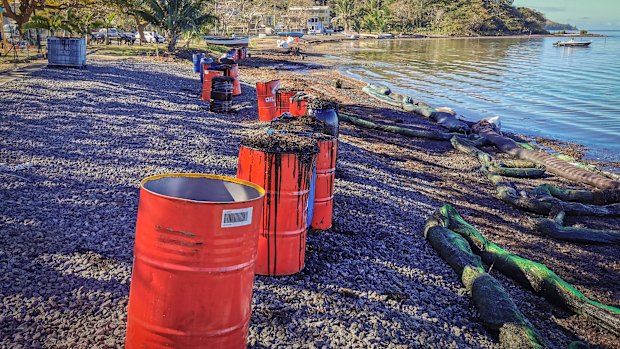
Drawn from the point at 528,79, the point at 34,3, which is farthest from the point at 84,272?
the point at 528,79

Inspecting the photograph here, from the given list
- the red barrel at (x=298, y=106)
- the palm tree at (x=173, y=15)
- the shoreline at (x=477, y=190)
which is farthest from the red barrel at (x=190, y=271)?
the palm tree at (x=173, y=15)

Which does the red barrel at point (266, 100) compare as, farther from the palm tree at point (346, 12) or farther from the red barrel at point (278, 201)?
the palm tree at point (346, 12)

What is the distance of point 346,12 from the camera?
115938 mm

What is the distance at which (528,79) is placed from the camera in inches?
1535

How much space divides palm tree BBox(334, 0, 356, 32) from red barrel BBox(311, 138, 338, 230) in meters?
114

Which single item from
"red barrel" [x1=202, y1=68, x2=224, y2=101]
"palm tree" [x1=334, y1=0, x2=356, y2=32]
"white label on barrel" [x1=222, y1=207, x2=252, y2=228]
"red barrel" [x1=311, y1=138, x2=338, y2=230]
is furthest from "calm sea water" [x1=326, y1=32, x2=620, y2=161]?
"palm tree" [x1=334, y1=0, x2=356, y2=32]

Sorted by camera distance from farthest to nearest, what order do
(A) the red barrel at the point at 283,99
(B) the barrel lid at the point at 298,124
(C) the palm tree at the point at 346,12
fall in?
(C) the palm tree at the point at 346,12, (A) the red barrel at the point at 283,99, (B) the barrel lid at the point at 298,124

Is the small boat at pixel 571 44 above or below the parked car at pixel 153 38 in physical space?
above

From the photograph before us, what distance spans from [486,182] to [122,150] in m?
7.56

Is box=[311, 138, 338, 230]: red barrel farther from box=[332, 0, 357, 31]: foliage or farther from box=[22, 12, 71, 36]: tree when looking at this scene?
box=[332, 0, 357, 31]: foliage

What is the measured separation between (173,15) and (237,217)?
33.0 m

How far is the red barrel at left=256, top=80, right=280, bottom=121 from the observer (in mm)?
13375

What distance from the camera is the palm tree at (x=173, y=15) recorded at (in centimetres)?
3359

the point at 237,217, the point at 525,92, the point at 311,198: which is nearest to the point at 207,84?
the point at 311,198
